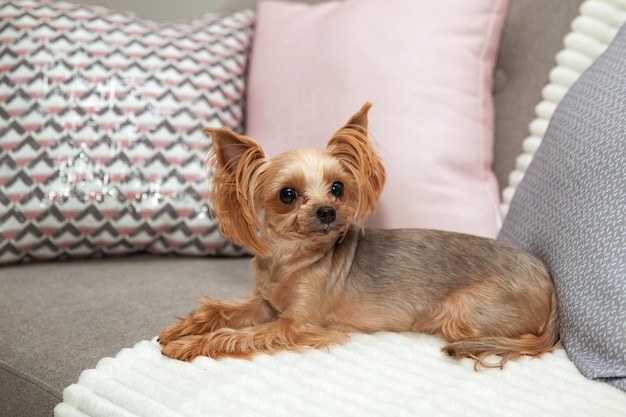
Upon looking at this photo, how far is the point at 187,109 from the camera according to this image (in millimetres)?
1692

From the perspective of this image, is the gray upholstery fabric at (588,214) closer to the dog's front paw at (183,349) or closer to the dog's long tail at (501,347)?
the dog's long tail at (501,347)

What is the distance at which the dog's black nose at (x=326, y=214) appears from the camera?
1218 mm

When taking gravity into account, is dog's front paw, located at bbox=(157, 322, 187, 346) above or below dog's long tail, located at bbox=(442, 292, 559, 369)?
below

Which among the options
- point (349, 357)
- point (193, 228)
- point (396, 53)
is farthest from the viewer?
point (193, 228)

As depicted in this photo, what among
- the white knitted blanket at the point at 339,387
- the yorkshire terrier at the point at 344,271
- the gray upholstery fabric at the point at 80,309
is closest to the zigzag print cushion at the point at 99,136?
the gray upholstery fabric at the point at 80,309

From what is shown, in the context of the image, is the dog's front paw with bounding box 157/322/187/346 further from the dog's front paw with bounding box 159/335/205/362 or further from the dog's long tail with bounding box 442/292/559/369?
the dog's long tail with bounding box 442/292/559/369

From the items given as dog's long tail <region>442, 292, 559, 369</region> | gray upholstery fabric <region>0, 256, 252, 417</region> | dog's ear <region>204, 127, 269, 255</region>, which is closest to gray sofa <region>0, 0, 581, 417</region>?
gray upholstery fabric <region>0, 256, 252, 417</region>

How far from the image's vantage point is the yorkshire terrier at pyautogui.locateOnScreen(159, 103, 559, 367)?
4.00ft

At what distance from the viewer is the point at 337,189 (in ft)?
4.26

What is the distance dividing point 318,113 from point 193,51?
1.30 ft

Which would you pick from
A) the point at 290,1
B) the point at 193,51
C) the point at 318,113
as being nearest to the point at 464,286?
the point at 318,113

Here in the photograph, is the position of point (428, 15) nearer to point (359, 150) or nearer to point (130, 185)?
point (359, 150)

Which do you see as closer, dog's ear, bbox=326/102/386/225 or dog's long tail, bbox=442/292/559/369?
dog's long tail, bbox=442/292/559/369

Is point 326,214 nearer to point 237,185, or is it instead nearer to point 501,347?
point 237,185
